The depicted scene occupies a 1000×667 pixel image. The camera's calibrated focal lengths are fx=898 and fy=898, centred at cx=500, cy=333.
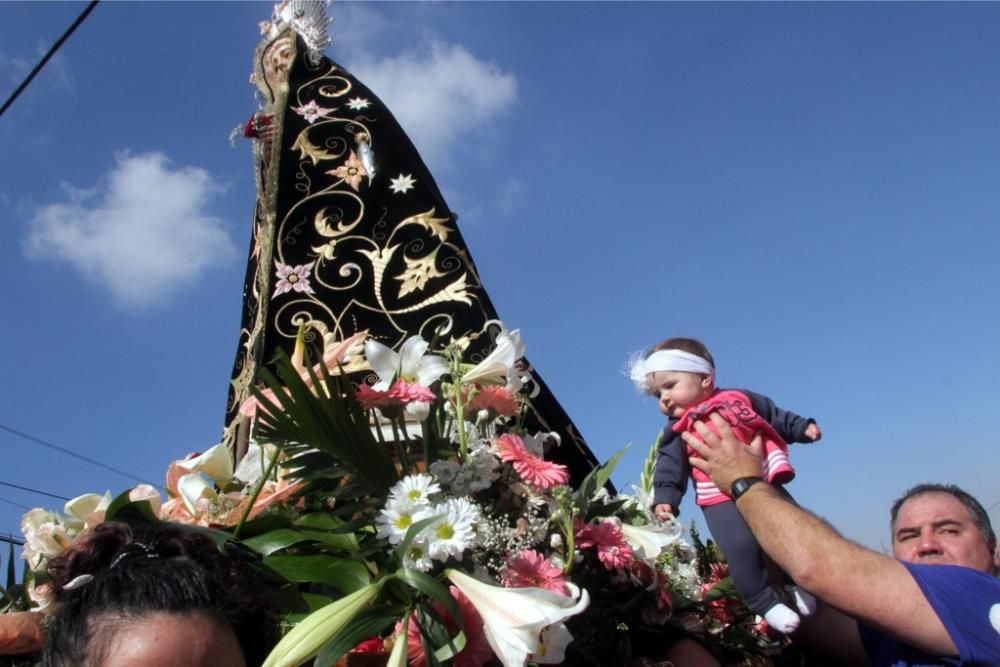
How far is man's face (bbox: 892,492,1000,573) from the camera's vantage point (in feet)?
7.68

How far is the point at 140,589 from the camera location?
1298mm

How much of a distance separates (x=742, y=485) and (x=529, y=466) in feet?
2.17

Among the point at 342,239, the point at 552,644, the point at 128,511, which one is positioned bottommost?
the point at 552,644

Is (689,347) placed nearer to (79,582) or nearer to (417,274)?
(417,274)

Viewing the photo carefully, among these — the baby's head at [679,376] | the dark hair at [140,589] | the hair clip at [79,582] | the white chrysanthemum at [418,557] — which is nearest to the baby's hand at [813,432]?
the baby's head at [679,376]

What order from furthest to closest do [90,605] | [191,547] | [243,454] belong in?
[243,454] → [191,547] → [90,605]

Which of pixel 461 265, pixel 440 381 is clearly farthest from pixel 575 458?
pixel 440 381

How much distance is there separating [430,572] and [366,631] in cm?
19

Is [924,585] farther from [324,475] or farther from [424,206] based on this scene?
[424,206]

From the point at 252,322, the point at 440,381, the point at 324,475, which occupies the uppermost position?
the point at 252,322

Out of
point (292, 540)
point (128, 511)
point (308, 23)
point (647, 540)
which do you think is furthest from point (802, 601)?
point (308, 23)

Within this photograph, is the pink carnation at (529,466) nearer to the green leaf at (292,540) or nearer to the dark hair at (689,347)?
the green leaf at (292,540)

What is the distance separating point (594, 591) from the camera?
6.26 feet

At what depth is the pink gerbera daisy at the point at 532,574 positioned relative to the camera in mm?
1642
